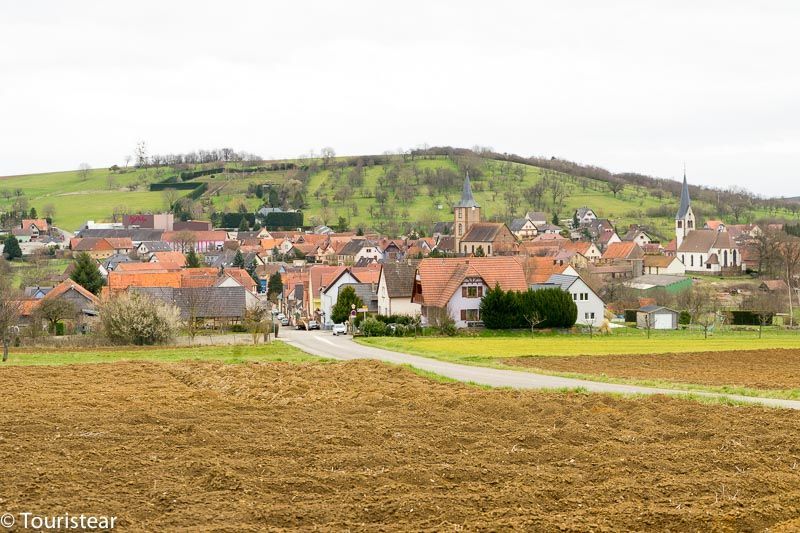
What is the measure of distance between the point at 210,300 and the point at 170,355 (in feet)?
76.6

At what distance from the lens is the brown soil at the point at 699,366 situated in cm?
2898

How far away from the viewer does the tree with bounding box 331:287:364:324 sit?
62.4 metres

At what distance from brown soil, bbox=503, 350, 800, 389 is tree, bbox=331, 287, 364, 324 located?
26859 millimetres

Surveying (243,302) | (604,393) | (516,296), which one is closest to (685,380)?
(604,393)

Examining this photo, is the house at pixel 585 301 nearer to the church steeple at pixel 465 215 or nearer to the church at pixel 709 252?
the church at pixel 709 252

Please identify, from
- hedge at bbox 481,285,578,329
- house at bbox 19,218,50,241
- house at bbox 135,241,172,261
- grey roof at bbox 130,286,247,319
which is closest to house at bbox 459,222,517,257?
house at bbox 135,241,172,261

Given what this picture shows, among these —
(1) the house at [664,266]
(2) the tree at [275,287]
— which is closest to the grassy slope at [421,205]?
(1) the house at [664,266]

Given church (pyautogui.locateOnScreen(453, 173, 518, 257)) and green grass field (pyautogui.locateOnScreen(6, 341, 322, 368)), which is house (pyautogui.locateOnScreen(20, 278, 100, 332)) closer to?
green grass field (pyautogui.locateOnScreen(6, 341, 322, 368))

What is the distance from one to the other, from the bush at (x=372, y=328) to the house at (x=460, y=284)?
13.4 ft

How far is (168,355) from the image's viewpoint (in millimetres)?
38531

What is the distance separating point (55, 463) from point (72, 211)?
188 m

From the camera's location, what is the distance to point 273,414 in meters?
19.1

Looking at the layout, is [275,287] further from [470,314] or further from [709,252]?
[709,252]

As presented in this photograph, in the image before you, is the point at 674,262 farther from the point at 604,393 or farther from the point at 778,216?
the point at 604,393
